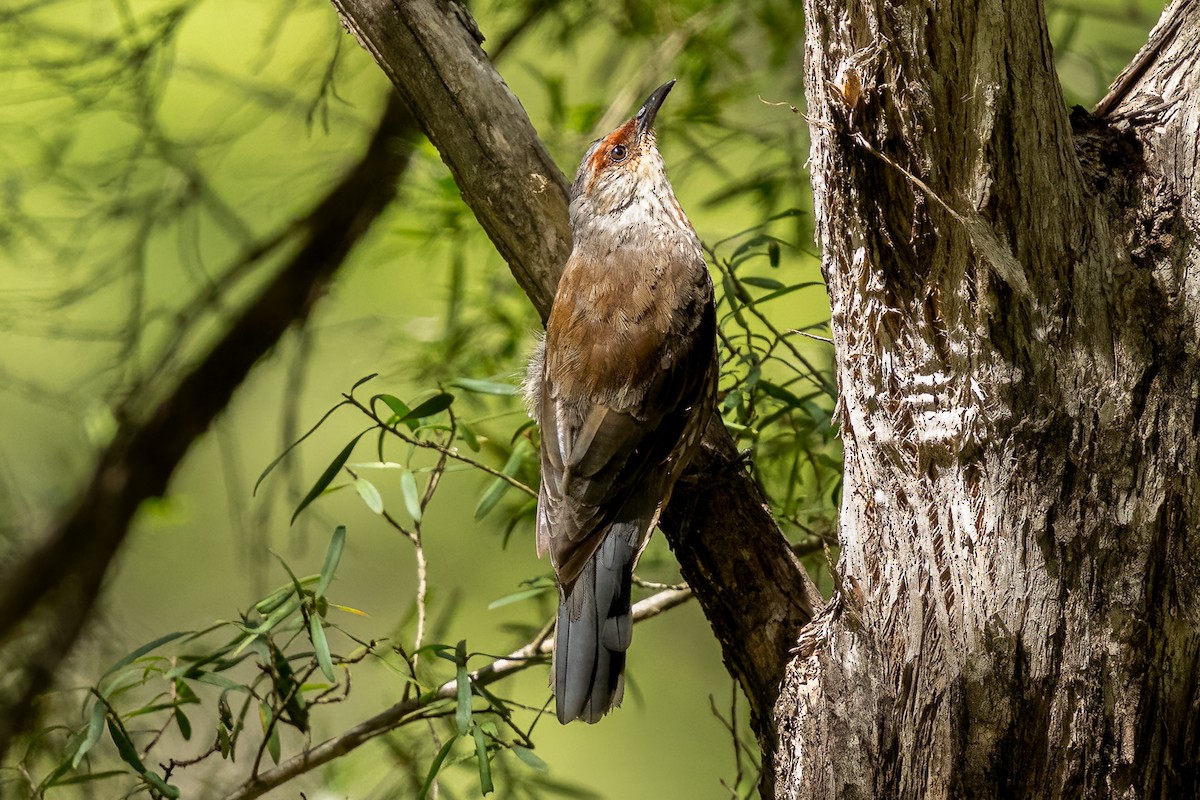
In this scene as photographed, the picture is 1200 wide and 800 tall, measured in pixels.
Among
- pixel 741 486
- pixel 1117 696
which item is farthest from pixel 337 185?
pixel 1117 696

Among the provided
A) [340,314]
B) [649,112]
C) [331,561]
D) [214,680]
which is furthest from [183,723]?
[340,314]

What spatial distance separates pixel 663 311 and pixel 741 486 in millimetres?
440

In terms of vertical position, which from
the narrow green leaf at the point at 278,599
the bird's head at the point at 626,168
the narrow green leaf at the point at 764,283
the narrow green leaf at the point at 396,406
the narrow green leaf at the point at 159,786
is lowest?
the narrow green leaf at the point at 159,786

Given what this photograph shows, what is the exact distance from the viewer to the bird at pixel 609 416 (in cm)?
188

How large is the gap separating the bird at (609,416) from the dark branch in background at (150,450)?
48.2 inches

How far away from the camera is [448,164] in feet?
6.24

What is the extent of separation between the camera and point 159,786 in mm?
1741

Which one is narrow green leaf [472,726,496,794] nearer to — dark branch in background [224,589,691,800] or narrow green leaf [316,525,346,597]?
dark branch in background [224,589,691,800]

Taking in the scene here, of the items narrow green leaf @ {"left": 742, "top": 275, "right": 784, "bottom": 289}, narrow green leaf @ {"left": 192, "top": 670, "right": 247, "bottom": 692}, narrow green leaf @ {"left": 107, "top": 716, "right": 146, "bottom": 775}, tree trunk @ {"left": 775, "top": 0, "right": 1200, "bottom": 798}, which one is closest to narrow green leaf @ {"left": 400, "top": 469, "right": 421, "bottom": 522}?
narrow green leaf @ {"left": 192, "top": 670, "right": 247, "bottom": 692}

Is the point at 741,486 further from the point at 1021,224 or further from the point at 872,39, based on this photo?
the point at 872,39

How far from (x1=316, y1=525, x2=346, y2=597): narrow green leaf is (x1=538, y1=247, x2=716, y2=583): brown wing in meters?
0.38

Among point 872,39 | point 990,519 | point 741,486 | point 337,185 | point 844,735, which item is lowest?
point 844,735

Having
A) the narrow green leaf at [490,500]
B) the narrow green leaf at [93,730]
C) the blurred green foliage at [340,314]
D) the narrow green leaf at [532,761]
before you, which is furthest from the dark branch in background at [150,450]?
the narrow green leaf at [532,761]

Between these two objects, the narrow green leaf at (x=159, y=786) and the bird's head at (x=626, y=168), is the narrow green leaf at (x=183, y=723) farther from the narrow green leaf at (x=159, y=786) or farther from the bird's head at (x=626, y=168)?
the bird's head at (x=626, y=168)
